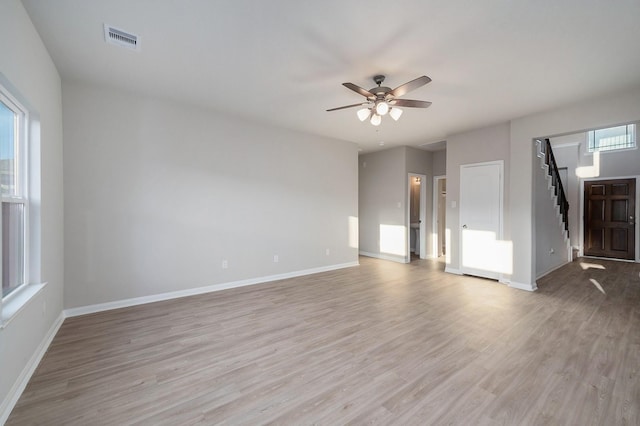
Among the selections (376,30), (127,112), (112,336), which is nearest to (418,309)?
(376,30)

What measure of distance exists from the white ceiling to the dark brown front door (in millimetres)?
5509

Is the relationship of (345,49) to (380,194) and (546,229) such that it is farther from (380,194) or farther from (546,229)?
(546,229)

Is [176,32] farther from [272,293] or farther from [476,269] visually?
[476,269]

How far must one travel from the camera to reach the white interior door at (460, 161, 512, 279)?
4.95 m

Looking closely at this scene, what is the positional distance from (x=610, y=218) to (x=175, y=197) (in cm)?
1031

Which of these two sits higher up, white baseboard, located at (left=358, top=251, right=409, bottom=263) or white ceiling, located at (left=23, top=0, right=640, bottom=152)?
white ceiling, located at (left=23, top=0, right=640, bottom=152)

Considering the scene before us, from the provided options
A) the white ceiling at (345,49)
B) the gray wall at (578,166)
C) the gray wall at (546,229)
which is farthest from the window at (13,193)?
the gray wall at (578,166)

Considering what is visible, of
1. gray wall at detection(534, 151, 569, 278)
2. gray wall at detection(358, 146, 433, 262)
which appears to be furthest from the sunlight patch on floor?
gray wall at detection(358, 146, 433, 262)

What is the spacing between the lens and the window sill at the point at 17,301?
1869mm

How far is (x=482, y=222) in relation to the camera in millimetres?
5184

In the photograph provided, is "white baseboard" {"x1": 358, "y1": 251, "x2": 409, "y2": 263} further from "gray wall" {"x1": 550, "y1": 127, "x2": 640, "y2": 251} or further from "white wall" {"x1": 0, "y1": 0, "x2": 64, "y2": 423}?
"white wall" {"x1": 0, "y1": 0, "x2": 64, "y2": 423}

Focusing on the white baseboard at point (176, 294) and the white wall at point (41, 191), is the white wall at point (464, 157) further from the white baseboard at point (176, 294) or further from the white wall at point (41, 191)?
the white wall at point (41, 191)

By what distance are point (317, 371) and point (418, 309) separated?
189 cm

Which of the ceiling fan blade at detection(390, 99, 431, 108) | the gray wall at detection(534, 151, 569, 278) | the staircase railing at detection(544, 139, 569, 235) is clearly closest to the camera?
the ceiling fan blade at detection(390, 99, 431, 108)
